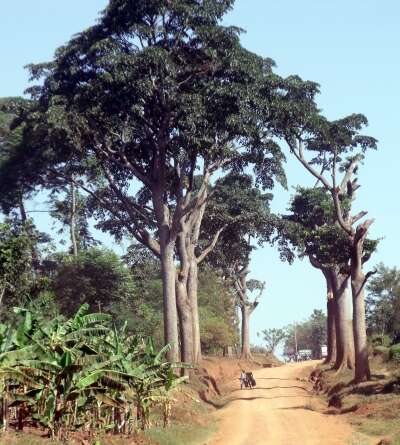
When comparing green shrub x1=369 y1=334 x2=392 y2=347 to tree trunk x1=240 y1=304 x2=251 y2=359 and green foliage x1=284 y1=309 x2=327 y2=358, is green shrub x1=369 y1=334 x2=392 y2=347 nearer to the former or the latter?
tree trunk x1=240 y1=304 x2=251 y2=359

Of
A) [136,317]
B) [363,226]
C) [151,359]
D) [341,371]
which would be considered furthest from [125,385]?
[136,317]

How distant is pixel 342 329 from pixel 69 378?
1024 inches

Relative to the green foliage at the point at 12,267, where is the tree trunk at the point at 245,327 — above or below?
below

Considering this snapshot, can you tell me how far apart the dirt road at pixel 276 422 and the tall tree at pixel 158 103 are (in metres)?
4.03

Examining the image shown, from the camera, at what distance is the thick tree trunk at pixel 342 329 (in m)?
38.2

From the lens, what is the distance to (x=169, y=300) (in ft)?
93.1

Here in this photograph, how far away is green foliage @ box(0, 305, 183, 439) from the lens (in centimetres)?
1427

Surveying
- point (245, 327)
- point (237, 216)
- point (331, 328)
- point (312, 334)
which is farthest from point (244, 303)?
point (312, 334)

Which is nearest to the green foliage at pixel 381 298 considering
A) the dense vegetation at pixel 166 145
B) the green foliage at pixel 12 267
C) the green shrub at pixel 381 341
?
the green shrub at pixel 381 341

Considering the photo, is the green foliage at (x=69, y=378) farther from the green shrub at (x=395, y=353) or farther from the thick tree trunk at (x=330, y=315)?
the thick tree trunk at (x=330, y=315)

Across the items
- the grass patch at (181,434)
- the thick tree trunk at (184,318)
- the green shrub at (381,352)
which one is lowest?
the grass patch at (181,434)

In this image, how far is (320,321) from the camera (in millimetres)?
113125

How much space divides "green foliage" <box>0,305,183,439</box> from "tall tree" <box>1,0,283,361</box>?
29.8 ft

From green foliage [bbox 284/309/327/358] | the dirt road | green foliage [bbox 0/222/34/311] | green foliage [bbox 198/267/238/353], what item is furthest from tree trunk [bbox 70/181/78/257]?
green foliage [bbox 284/309/327/358]
